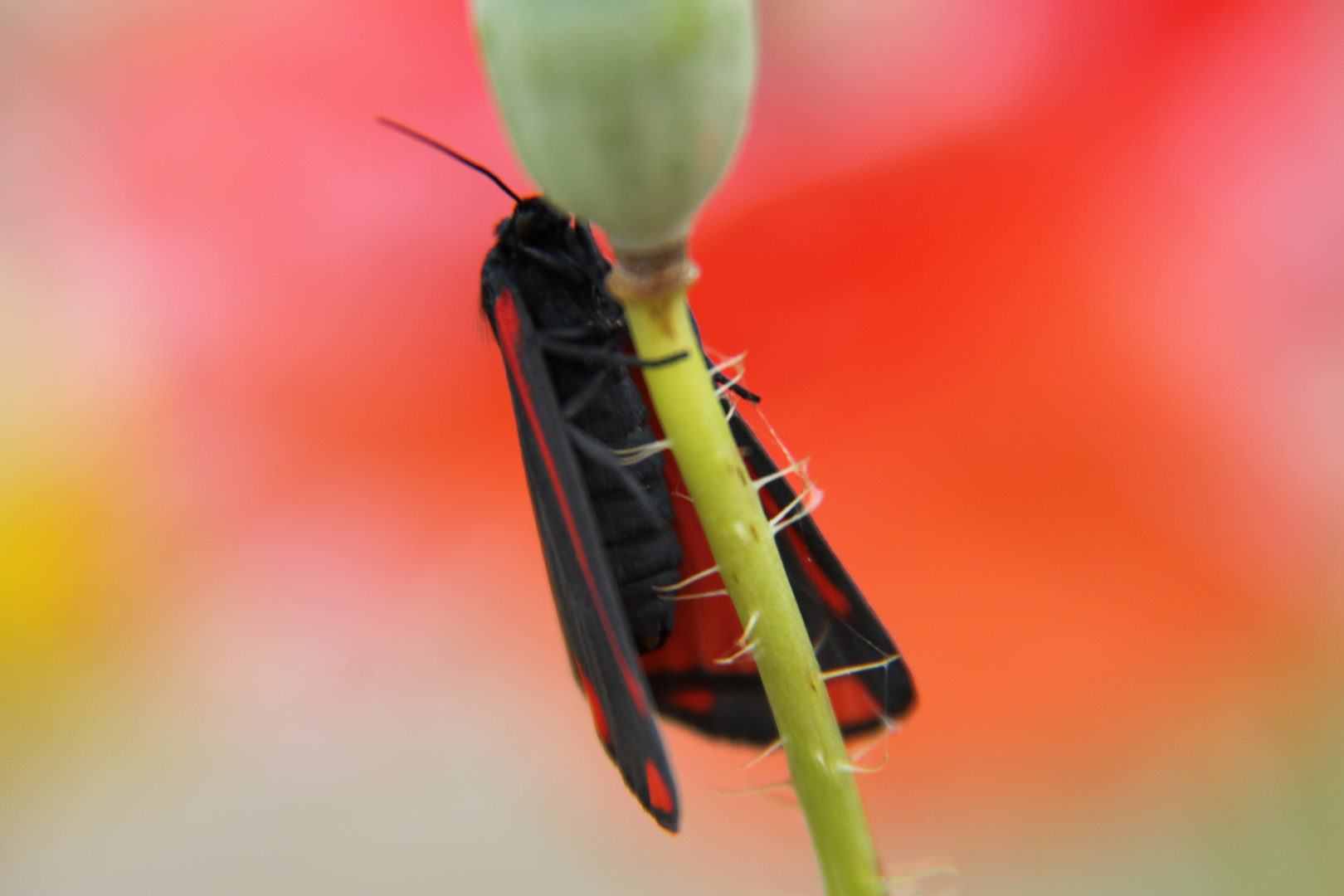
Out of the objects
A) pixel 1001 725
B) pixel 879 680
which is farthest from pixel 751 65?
pixel 1001 725

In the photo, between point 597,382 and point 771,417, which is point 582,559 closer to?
point 597,382

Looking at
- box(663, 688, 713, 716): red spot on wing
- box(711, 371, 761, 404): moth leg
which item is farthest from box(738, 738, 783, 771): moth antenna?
box(663, 688, 713, 716): red spot on wing

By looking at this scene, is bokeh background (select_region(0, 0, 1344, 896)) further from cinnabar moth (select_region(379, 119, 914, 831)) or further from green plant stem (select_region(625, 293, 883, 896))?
green plant stem (select_region(625, 293, 883, 896))

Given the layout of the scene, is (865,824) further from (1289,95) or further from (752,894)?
(1289,95)

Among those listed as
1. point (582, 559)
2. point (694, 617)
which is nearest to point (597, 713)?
point (694, 617)

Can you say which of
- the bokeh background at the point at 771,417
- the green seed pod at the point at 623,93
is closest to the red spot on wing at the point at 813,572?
the green seed pod at the point at 623,93

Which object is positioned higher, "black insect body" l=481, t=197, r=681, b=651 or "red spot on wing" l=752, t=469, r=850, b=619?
Result: "black insect body" l=481, t=197, r=681, b=651

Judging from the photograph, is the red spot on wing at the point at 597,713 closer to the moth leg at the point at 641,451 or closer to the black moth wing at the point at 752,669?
the black moth wing at the point at 752,669

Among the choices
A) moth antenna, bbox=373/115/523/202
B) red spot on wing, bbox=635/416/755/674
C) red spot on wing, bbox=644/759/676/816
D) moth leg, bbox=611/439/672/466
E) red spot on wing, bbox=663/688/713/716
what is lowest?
red spot on wing, bbox=644/759/676/816
